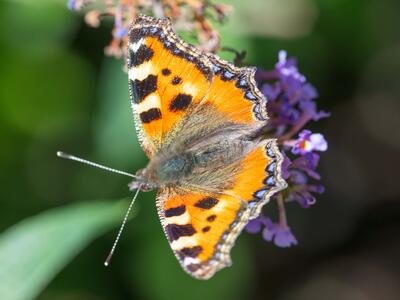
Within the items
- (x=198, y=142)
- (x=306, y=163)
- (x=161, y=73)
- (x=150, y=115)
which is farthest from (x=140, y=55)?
(x=306, y=163)

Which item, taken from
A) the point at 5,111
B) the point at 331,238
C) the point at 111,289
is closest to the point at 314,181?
the point at 331,238

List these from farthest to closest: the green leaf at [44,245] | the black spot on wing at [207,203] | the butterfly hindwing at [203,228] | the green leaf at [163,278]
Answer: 1. the green leaf at [163,278]
2. the green leaf at [44,245]
3. the black spot on wing at [207,203]
4. the butterfly hindwing at [203,228]

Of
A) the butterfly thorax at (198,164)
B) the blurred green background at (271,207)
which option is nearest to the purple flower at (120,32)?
the butterfly thorax at (198,164)

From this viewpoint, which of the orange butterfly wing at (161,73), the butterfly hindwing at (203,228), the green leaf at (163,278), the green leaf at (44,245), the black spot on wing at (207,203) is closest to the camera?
the butterfly hindwing at (203,228)

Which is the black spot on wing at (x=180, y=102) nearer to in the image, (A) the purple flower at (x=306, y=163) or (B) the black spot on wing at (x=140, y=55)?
(B) the black spot on wing at (x=140, y=55)

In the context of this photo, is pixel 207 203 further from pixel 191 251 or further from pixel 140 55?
pixel 140 55

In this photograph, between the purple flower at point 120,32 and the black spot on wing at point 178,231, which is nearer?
the black spot on wing at point 178,231

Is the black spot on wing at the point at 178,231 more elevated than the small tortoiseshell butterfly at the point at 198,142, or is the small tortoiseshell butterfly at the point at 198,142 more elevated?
the small tortoiseshell butterfly at the point at 198,142

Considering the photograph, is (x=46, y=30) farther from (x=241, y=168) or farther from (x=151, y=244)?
(x=241, y=168)
